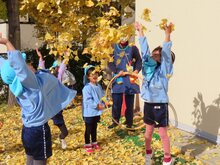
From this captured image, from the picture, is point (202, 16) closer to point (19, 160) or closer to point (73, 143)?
point (73, 143)

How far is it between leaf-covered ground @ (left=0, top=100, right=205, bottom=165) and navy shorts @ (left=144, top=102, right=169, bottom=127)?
2.66 feet

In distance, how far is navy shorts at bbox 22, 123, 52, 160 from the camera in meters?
3.89

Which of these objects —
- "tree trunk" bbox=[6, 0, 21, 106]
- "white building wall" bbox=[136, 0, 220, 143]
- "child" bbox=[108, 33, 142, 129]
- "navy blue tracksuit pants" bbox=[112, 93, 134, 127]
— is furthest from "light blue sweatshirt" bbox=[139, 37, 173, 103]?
"tree trunk" bbox=[6, 0, 21, 106]

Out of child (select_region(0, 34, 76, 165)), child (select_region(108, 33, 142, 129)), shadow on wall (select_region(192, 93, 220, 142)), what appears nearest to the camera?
child (select_region(0, 34, 76, 165))

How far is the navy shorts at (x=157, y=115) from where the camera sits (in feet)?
15.9

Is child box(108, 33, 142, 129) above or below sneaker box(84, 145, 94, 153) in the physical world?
above

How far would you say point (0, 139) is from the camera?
23.7 ft

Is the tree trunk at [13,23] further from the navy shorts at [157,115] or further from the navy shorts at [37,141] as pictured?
the navy shorts at [37,141]

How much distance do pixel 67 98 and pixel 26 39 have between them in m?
14.8

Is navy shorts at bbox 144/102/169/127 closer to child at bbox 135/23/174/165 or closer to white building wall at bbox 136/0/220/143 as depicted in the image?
child at bbox 135/23/174/165

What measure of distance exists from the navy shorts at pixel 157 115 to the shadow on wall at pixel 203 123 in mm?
1120

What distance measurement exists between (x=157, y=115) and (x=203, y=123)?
5.98 ft

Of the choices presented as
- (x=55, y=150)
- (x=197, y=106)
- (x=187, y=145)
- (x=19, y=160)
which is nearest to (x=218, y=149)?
(x=187, y=145)

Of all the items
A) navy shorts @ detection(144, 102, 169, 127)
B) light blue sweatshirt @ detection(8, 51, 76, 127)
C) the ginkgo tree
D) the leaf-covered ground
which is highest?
the ginkgo tree
